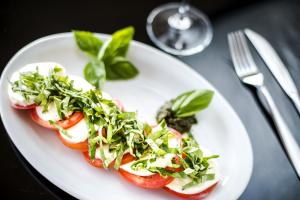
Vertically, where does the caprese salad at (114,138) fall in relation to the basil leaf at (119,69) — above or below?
below

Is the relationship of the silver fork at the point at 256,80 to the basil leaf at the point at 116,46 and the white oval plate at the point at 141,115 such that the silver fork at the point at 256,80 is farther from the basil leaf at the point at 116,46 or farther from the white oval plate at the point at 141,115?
the basil leaf at the point at 116,46

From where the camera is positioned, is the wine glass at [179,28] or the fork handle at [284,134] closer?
the fork handle at [284,134]

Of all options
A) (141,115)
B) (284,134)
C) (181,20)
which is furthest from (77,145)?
(181,20)

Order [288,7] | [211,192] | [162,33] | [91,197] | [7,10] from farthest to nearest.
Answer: [288,7] < [162,33] < [7,10] < [211,192] < [91,197]

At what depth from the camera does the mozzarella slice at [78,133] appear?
1302mm

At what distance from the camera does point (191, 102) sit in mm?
1524

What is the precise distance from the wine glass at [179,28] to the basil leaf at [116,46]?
20 centimetres

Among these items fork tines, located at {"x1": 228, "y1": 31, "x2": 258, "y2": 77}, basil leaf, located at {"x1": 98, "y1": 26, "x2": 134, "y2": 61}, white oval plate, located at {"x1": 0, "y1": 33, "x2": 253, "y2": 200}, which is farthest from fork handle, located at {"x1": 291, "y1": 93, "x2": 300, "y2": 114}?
basil leaf, located at {"x1": 98, "y1": 26, "x2": 134, "y2": 61}

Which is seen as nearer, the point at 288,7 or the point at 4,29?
the point at 4,29

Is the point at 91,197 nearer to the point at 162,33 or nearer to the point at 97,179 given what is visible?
the point at 97,179

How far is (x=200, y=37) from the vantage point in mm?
1868

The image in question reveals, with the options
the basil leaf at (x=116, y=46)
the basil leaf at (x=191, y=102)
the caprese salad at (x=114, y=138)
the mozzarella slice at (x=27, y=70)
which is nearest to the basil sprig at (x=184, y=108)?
the basil leaf at (x=191, y=102)

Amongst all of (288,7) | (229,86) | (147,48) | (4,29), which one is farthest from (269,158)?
(4,29)

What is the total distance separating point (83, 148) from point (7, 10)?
2.11 feet
